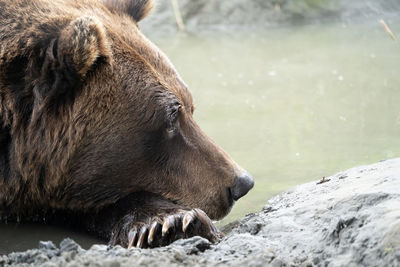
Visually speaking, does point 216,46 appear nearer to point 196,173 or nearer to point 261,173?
point 261,173

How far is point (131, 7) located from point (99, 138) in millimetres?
1175

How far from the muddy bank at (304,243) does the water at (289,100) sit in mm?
960

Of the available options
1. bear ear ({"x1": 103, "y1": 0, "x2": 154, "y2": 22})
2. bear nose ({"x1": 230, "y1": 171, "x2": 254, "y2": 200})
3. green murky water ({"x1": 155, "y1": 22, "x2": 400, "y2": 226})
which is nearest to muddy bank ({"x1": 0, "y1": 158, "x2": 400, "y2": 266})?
bear nose ({"x1": 230, "y1": 171, "x2": 254, "y2": 200})

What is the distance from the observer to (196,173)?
3.68 meters

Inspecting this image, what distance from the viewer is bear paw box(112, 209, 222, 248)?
10.1 feet

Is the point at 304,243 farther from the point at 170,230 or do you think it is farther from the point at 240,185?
the point at 240,185

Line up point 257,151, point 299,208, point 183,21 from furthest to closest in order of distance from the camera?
point 183,21 → point 257,151 → point 299,208

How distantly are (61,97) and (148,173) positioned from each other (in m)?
0.66

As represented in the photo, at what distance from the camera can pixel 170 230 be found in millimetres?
3102

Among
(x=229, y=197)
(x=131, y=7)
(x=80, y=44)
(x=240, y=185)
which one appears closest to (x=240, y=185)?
(x=240, y=185)

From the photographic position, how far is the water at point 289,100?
4.86 metres

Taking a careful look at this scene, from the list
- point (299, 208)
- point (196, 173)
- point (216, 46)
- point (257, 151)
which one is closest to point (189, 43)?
point (216, 46)

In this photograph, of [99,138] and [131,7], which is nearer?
[99,138]

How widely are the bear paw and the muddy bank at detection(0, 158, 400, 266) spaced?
0.18 meters
